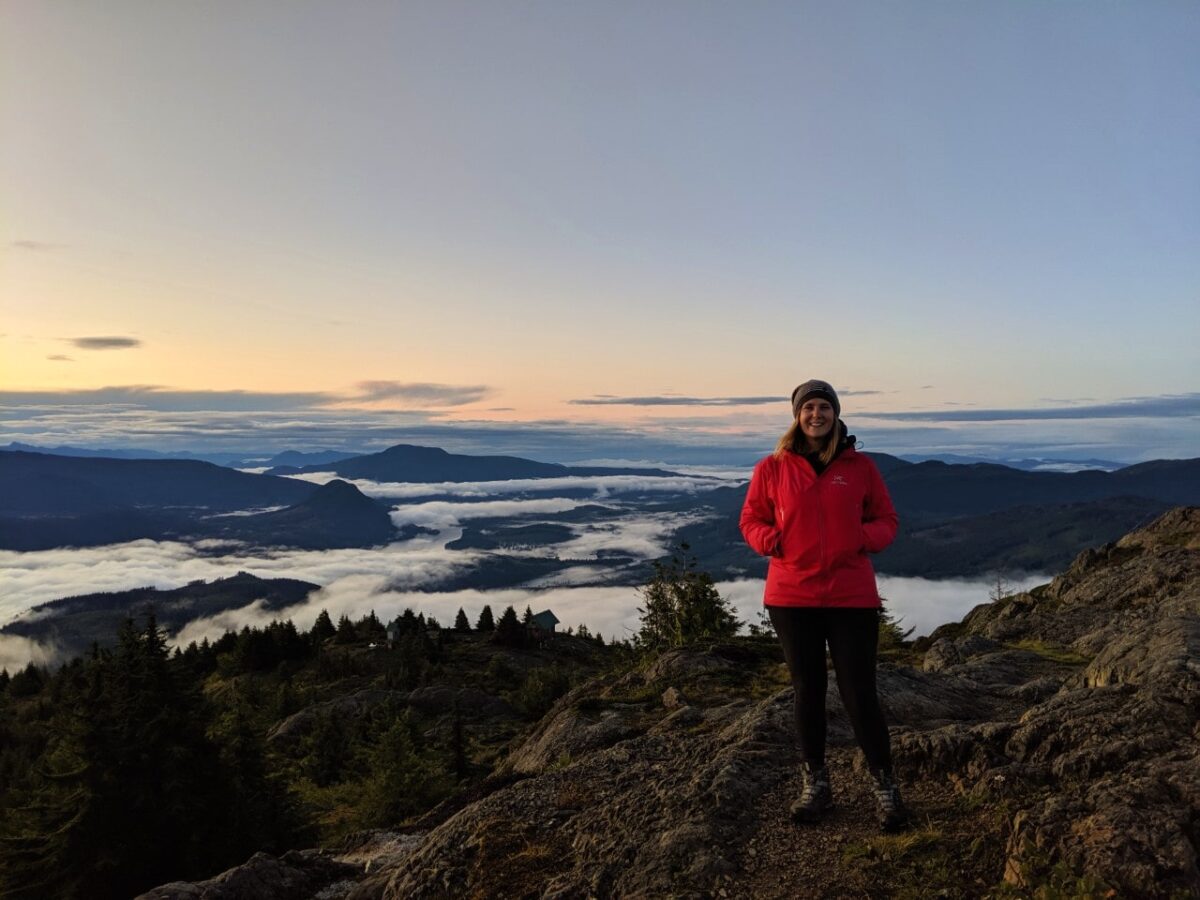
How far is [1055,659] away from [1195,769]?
13.5 m

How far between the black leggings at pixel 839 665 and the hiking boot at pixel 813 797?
226 millimetres

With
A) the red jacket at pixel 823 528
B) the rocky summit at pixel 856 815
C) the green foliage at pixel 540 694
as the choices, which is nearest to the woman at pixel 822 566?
the red jacket at pixel 823 528

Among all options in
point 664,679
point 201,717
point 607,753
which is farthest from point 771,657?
point 201,717

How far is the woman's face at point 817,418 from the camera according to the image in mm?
Result: 7570

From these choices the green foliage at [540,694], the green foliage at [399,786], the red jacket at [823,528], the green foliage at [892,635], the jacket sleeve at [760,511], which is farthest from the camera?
the green foliage at [540,694]

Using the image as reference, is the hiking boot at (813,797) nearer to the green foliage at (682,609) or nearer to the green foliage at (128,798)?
the green foliage at (128,798)

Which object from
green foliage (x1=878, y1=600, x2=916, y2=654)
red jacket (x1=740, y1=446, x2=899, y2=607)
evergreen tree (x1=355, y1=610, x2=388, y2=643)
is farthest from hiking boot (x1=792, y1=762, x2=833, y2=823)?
evergreen tree (x1=355, y1=610, x2=388, y2=643)

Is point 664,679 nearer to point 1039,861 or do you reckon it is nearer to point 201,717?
point 1039,861

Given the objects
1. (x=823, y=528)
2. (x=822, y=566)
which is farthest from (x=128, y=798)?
(x=823, y=528)

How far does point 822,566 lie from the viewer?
7387 mm

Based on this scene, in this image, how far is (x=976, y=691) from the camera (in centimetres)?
1487

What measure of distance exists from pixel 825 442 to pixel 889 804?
12.5 feet

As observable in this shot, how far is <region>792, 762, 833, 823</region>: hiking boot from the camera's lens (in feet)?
25.6

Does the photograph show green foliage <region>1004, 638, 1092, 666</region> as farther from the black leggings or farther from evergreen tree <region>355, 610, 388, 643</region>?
evergreen tree <region>355, 610, 388, 643</region>
